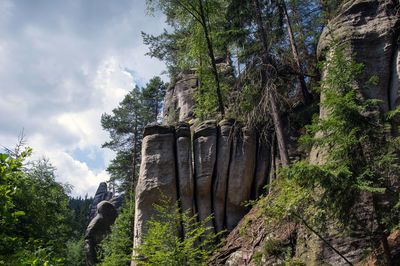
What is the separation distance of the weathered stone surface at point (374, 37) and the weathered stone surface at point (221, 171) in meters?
4.28

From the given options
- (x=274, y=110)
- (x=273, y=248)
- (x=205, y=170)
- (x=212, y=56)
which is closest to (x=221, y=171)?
(x=205, y=170)

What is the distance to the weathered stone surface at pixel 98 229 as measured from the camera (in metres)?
21.8

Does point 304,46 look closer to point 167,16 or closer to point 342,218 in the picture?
point 167,16

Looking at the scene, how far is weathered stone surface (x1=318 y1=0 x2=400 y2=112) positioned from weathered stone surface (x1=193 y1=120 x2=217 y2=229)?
4732 millimetres

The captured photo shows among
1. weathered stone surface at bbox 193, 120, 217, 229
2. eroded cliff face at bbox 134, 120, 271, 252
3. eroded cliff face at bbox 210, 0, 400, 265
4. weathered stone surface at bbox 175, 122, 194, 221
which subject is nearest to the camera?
eroded cliff face at bbox 210, 0, 400, 265

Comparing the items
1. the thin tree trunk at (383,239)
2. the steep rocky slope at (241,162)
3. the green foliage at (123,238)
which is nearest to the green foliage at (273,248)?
the steep rocky slope at (241,162)

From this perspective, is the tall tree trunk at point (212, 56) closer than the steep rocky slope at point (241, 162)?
No

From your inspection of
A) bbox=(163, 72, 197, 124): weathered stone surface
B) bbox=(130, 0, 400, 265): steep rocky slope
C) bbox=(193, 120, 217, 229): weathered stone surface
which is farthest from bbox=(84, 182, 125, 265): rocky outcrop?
bbox=(193, 120, 217, 229): weathered stone surface

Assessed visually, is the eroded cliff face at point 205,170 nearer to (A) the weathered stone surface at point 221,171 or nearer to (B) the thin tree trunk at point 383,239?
(A) the weathered stone surface at point 221,171

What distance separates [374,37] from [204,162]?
718 centimetres

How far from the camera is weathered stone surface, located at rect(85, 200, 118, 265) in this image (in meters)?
21.8

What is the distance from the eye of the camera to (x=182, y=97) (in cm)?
2303

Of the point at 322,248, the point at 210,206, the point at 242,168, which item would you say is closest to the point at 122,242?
the point at 210,206

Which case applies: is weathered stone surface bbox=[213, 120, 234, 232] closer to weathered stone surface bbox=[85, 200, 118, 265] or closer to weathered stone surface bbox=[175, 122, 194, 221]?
weathered stone surface bbox=[175, 122, 194, 221]
